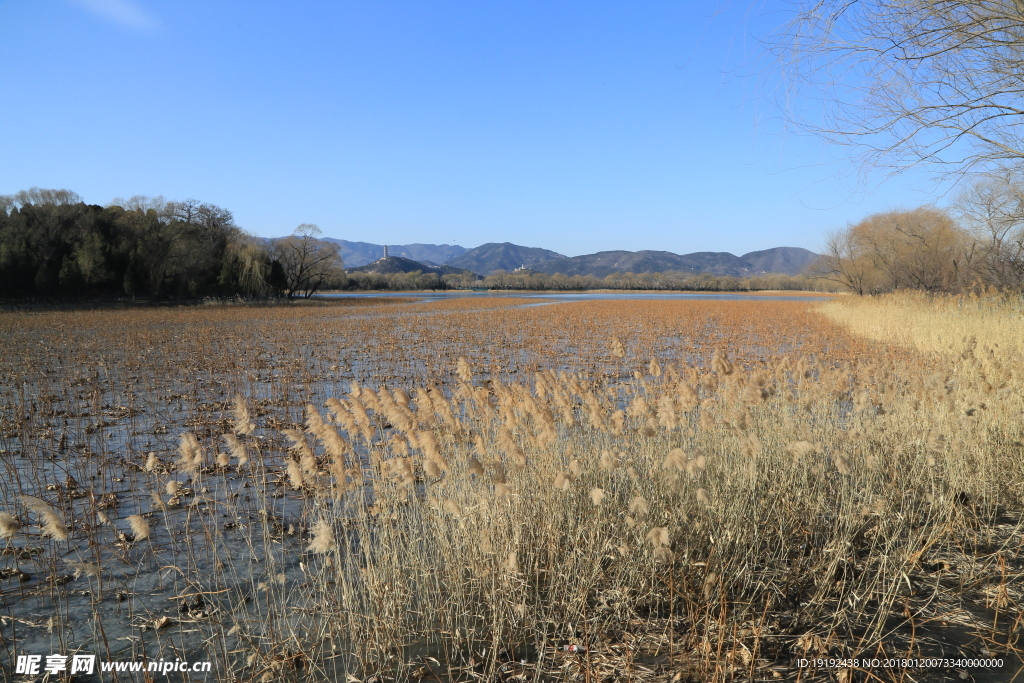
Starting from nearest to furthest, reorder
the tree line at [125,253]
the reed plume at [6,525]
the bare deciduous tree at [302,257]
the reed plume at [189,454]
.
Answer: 1. the reed plume at [6,525]
2. the reed plume at [189,454]
3. the tree line at [125,253]
4. the bare deciduous tree at [302,257]

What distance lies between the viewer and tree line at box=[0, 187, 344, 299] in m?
46.8

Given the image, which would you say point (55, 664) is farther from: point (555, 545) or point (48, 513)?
point (555, 545)

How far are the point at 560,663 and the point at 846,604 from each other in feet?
6.60

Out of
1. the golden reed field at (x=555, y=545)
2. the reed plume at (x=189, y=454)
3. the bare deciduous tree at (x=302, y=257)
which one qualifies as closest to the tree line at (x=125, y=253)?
the bare deciduous tree at (x=302, y=257)

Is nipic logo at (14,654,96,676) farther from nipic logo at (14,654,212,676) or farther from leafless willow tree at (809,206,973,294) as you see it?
leafless willow tree at (809,206,973,294)

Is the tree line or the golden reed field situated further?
the tree line

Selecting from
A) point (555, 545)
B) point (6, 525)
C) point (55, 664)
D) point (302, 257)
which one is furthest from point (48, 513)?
point (302, 257)

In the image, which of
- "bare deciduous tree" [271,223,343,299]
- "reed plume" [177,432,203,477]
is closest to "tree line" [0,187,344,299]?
"bare deciduous tree" [271,223,343,299]

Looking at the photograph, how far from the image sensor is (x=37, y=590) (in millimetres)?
4250

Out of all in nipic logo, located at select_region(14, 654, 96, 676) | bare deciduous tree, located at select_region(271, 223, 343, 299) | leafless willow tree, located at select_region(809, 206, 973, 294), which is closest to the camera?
nipic logo, located at select_region(14, 654, 96, 676)

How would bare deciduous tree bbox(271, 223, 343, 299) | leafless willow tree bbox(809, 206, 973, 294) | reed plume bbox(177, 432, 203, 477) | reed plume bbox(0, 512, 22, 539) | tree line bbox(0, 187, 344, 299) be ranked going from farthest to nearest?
1. bare deciduous tree bbox(271, 223, 343, 299)
2. tree line bbox(0, 187, 344, 299)
3. leafless willow tree bbox(809, 206, 973, 294)
4. reed plume bbox(177, 432, 203, 477)
5. reed plume bbox(0, 512, 22, 539)

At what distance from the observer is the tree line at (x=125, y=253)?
46.8 m

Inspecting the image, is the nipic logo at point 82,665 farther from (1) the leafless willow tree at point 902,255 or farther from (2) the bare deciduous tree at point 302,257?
(2) the bare deciduous tree at point 302,257

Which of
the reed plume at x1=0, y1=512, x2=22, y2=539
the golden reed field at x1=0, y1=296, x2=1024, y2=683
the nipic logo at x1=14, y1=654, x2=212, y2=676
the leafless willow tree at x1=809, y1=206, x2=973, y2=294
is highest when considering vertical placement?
the leafless willow tree at x1=809, y1=206, x2=973, y2=294
